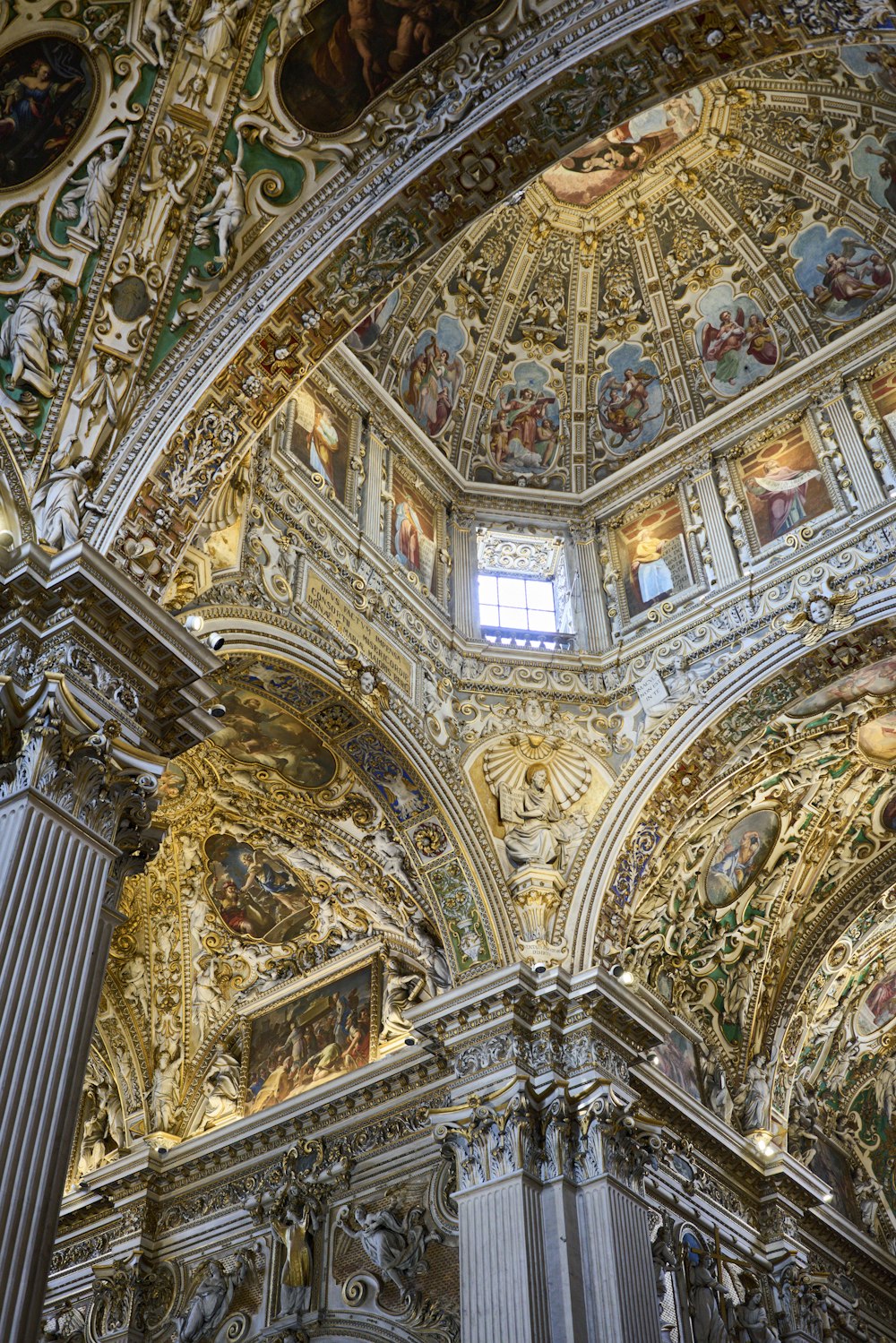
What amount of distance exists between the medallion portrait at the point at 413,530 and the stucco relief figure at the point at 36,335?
5.89 m

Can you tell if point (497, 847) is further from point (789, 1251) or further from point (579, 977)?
point (789, 1251)

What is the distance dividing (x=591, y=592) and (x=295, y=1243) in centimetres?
873

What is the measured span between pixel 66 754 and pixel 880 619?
357 inches

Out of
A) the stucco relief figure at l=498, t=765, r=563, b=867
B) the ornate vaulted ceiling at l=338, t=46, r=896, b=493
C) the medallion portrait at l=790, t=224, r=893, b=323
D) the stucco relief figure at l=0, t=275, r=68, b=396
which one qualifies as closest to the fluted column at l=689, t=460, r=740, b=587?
the ornate vaulted ceiling at l=338, t=46, r=896, b=493

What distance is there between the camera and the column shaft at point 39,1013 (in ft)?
22.5

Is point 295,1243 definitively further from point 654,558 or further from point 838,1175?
point 654,558

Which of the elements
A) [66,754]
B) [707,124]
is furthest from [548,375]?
[66,754]

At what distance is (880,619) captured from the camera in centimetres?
1400

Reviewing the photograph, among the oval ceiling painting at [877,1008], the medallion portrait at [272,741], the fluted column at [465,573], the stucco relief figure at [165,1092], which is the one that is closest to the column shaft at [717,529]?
the fluted column at [465,573]

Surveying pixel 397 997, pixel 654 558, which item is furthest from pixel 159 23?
pixel 397 997

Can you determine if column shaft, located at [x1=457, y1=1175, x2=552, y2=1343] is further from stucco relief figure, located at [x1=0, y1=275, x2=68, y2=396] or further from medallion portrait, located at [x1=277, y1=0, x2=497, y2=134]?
medallion portrait, located at [x1=277, y1=0, x2=497, y2=134]

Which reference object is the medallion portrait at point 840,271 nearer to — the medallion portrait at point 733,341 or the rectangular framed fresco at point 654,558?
the medallion portrait at point 733,341

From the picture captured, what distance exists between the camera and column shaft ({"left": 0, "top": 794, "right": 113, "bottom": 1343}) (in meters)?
6.86

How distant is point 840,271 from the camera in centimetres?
1706
